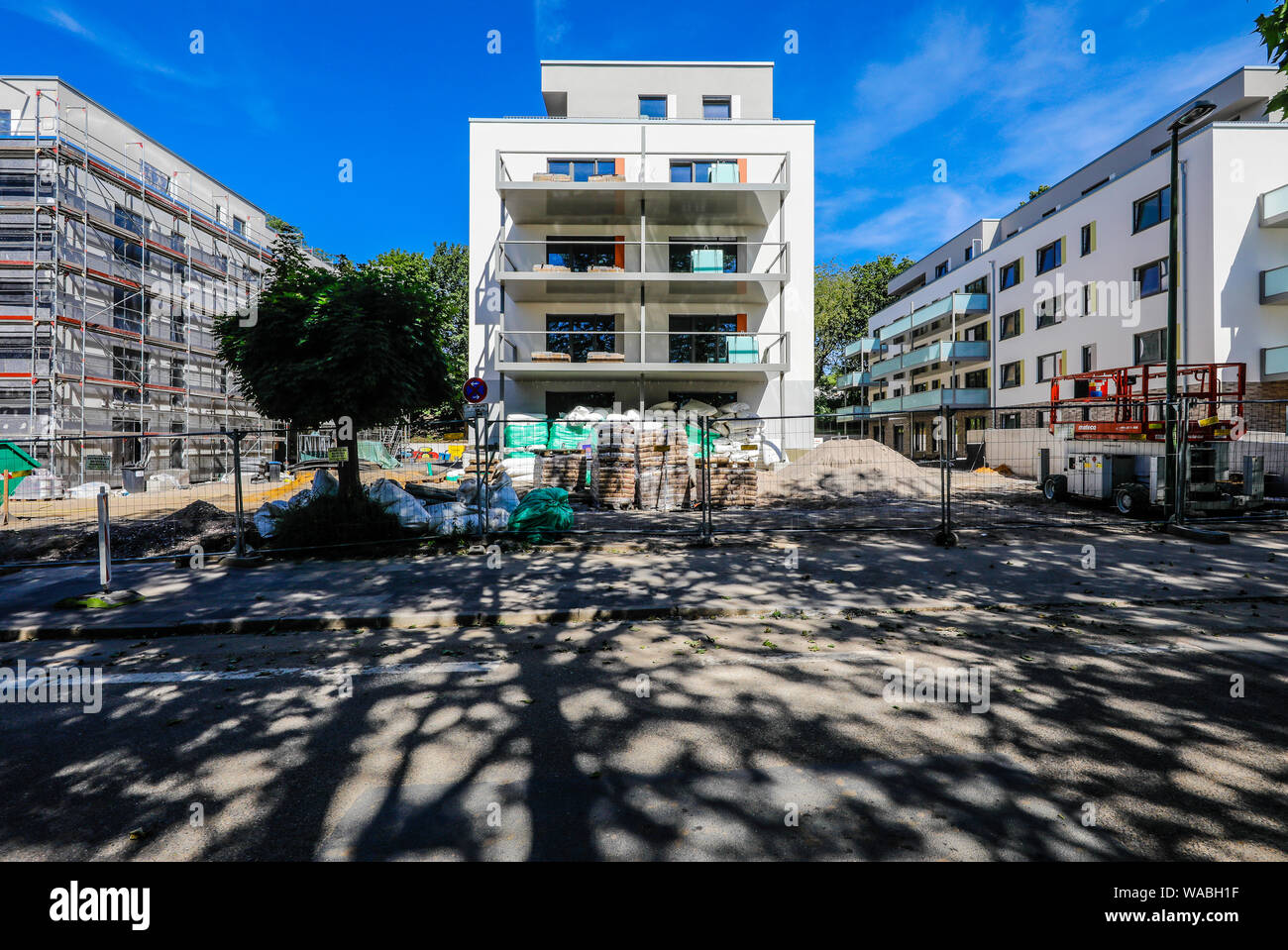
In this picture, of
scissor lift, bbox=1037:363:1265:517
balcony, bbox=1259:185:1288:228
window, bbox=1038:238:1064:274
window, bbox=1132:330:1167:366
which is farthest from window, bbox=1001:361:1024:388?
scissor lift, bbox=1037:363:1265:517

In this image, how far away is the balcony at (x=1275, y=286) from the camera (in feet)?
65.9

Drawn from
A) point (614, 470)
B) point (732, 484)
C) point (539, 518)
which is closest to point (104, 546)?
point (539, 518)

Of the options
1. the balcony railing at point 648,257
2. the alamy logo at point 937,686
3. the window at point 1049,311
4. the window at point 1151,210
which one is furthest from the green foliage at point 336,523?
the window at point 1049,311

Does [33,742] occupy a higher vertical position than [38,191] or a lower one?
lower

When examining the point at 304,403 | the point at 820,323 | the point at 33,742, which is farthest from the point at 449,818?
the point at 820,323

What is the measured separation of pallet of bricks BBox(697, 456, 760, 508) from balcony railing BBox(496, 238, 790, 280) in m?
13.4

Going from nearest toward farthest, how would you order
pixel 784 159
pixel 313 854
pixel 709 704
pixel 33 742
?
pixel 313 854
pixel 33 742
pixel 709 704
pixel 784 159

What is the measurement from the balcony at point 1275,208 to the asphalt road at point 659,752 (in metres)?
24.2

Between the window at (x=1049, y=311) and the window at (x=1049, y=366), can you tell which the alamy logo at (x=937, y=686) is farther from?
the window at (x=1049, y=311)

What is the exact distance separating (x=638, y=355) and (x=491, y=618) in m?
21.2

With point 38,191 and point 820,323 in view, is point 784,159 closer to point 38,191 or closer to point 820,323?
point 38,191

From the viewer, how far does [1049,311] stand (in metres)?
30.1

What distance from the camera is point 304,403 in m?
8.77

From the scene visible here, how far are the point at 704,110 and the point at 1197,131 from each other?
63.3ft
